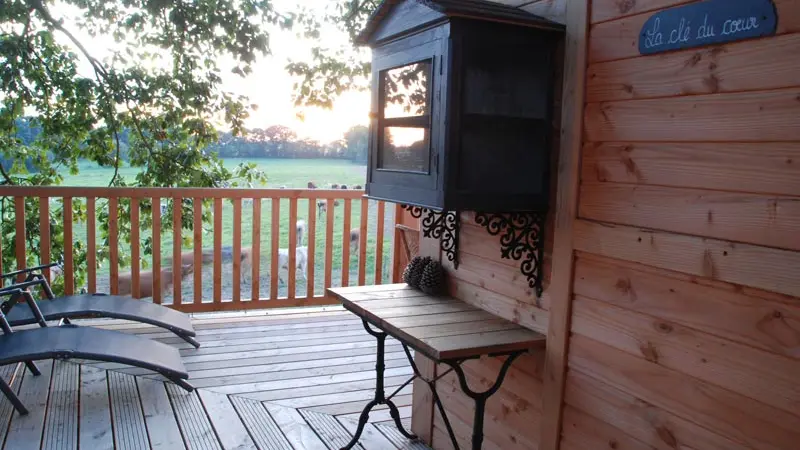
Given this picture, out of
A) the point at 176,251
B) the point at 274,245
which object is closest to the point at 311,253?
the point at 274,245

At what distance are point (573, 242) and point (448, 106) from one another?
1.80 ft

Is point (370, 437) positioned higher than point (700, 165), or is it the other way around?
point (700, 165)

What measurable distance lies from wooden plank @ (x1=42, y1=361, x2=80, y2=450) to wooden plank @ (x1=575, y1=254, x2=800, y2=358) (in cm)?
217

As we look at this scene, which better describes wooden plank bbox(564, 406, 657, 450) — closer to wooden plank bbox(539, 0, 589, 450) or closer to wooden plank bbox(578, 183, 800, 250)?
wooden plank bbox(539, 0, 589, 450)

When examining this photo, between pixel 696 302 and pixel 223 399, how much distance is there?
2.35 metres

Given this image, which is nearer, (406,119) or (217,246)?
(406,119)

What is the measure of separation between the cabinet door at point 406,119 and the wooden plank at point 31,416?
1.75 meters

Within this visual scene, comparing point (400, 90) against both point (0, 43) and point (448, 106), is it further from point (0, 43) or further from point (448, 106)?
point (0, 43)

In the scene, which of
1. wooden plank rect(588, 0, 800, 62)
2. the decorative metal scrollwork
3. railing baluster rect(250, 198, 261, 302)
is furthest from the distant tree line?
wooden plank rect(588, 0, 800, 62)

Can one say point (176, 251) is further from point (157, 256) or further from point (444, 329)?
point (444, 329)

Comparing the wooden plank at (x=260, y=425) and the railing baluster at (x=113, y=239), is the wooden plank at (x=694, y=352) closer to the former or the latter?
the wooden plank at (x=260, y=425)

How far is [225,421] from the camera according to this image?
Answer: 9.24 feet

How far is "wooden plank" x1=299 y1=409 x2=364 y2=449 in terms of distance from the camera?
8.78 ft

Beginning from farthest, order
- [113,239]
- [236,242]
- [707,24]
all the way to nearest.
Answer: [236,242] → [113,239] → [707,24]
